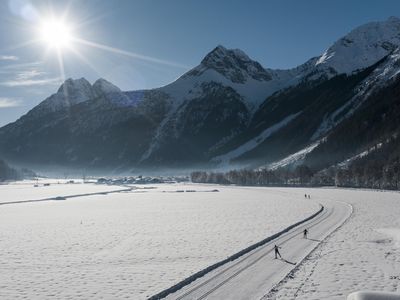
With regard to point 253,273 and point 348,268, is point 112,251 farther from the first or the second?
point 348,268

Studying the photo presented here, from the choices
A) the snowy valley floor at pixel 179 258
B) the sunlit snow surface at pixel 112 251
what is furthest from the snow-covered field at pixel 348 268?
the sunlit snow surface at pixel 112 251

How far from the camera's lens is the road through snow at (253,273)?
2209cm

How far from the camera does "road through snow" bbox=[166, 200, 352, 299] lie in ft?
72.5

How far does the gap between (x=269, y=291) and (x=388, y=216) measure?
40428mm

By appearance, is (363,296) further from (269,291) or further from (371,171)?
(371,171)

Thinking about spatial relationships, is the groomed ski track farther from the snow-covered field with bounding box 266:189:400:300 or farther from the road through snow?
the snow-covered field with bounding box 266:189:400:300

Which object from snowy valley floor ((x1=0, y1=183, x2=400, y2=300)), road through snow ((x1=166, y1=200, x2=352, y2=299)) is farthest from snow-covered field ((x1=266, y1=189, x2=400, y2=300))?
road through snow ((x1=166, y1=200, x2=352, y2=299))

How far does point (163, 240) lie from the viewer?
128ft

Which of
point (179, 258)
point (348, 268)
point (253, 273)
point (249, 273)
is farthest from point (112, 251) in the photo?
point (348, 268)

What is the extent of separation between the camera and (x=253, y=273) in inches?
1027

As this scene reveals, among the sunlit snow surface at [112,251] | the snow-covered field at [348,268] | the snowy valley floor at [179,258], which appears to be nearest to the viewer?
the snow-covered field at [348,268]

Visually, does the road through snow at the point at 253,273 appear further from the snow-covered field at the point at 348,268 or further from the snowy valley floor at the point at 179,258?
the snow-covered field at the point at 348,268

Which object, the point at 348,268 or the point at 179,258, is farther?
the point at 179,258

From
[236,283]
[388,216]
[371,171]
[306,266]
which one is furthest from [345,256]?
[371,171]
